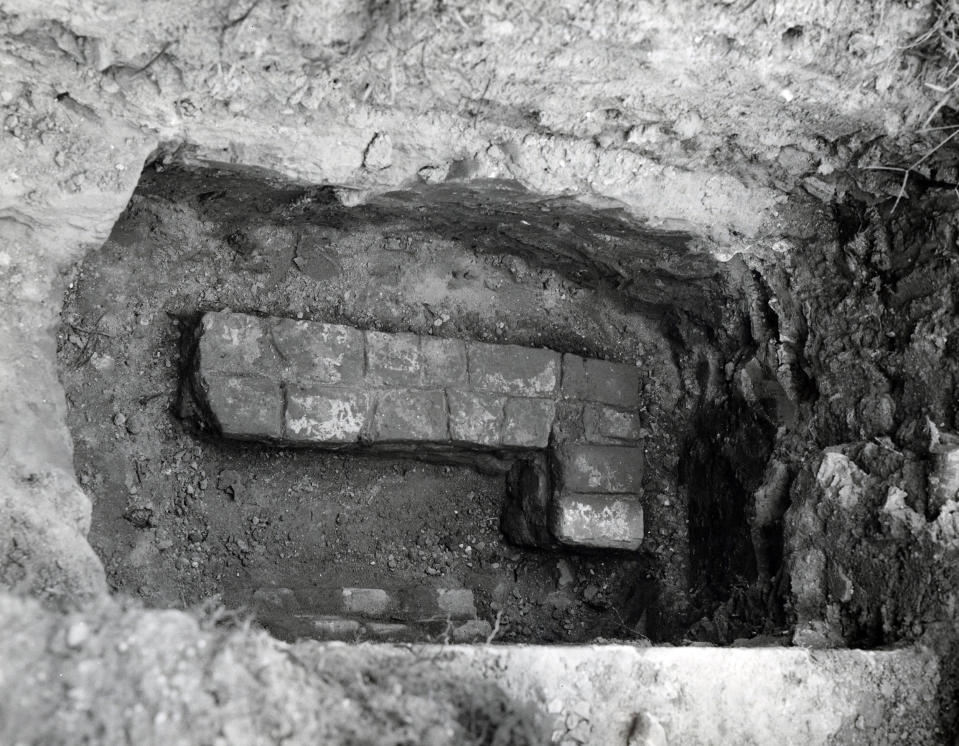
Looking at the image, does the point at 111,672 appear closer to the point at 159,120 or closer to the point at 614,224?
the point at 159,120

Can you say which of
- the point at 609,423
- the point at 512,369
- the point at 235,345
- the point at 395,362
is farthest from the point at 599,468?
the point at 235,345

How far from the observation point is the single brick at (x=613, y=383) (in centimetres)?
365

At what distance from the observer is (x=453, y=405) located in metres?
3.40

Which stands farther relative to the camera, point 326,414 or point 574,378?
point 574,378

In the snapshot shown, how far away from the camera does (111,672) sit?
5.79 ft

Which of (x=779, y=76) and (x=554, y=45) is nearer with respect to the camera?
(x=554, y=45)

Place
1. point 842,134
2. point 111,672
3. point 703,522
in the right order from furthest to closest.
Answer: point 703,522 → point 842,134 → point 111,672

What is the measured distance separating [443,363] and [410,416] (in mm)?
259

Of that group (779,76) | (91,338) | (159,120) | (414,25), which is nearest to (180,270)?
(91,338)

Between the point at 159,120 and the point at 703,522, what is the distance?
2513mm

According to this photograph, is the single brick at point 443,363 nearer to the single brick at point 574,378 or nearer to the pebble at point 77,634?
the single brick at point 574,378

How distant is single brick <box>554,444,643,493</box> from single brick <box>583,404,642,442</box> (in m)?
0.05

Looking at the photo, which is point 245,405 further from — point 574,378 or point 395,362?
point 574,378

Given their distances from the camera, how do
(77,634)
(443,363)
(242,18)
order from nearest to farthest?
(77,634) < (242,18) < (443,363)
